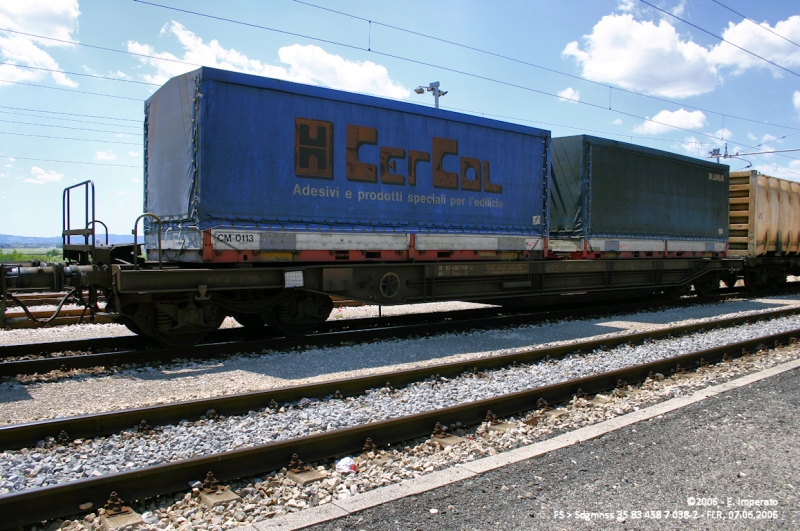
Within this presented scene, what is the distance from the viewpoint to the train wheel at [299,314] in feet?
29.0

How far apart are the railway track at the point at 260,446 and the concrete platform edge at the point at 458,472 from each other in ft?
2.25

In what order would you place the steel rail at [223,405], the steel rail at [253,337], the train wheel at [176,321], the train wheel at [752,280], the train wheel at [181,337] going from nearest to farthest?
the steel rail at [223,405]
the steel rail at [253,337]
the train wheel at [176,321]
the train wheel at [181,337]
the train wheel at [752,280]

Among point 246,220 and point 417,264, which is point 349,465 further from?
point 417,264

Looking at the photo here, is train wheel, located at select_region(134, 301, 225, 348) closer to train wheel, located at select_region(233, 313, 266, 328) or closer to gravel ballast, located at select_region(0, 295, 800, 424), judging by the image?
gravel ballast, located at select_region(0, 295, 800, 424)

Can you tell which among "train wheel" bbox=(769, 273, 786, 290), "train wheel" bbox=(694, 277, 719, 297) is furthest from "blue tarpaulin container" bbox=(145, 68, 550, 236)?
"train wheel" bbox=(769, 273, 786, 290)

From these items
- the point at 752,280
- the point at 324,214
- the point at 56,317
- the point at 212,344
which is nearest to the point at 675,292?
the point at 752,280

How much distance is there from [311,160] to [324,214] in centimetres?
87

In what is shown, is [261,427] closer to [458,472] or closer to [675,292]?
[458,472]

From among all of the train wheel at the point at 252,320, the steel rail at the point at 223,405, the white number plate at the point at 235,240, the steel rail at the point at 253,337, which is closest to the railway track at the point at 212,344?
the steel rail at the point at 253,337

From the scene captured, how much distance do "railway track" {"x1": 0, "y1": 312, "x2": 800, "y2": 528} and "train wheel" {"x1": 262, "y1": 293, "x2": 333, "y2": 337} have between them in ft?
10.1

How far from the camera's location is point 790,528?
10.8ft

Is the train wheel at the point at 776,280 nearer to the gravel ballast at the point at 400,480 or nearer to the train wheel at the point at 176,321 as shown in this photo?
the gravel ballast at the point at 400,480

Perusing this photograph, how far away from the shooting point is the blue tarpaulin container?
7965 mm

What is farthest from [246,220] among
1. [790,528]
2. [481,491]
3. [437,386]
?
[790,528]
